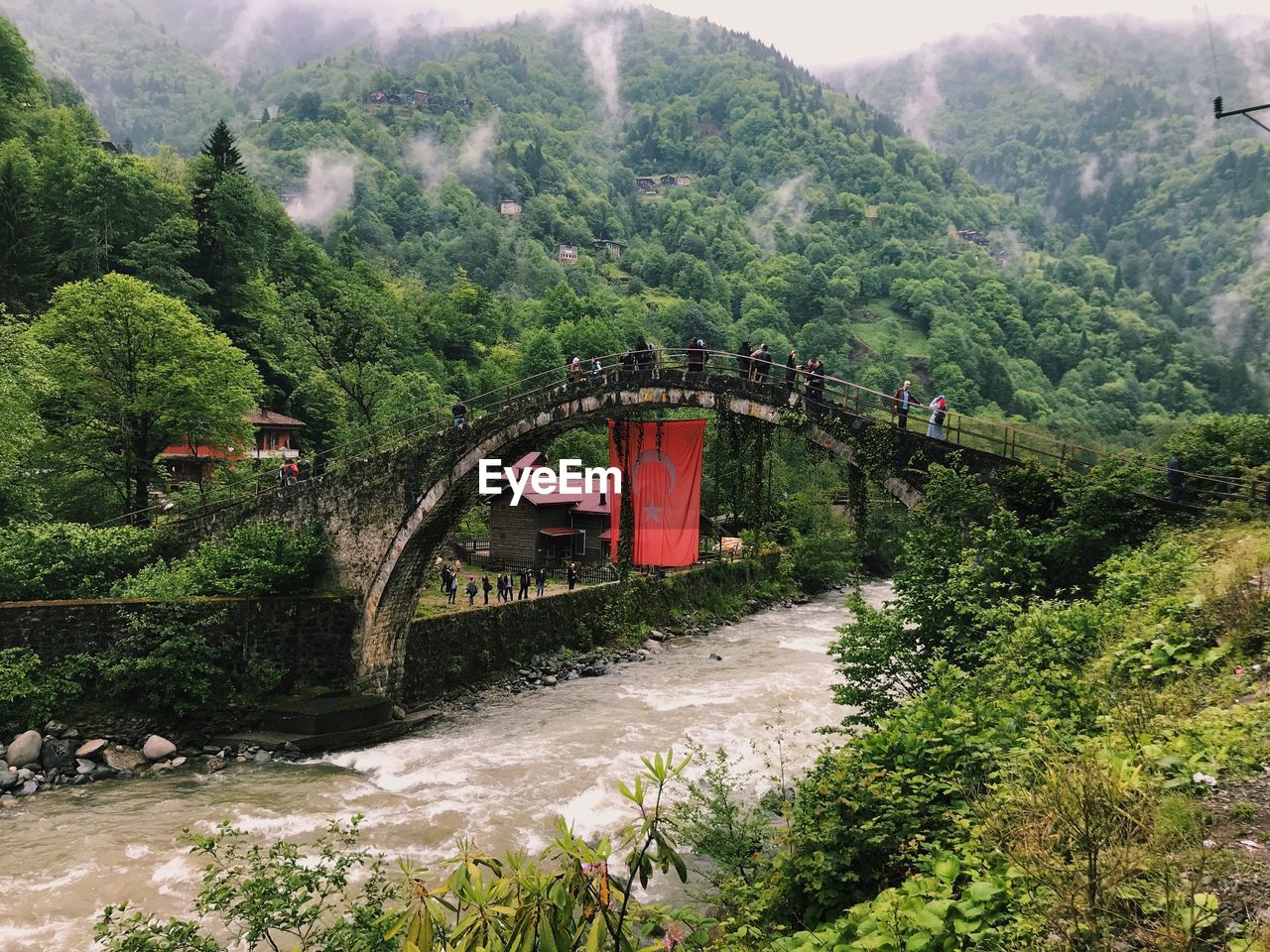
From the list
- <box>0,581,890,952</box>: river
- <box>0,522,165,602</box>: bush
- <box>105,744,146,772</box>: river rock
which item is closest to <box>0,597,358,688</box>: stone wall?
<box>0,522,165,602</box>: bush

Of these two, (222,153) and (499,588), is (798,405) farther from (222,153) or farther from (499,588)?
(222,153)

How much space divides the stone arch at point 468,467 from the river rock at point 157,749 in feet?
16.4

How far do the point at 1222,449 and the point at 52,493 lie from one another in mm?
32206

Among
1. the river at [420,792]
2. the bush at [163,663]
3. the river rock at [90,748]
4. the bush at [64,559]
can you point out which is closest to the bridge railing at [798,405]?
the bush at [64,559]

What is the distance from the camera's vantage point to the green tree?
82.9 ft

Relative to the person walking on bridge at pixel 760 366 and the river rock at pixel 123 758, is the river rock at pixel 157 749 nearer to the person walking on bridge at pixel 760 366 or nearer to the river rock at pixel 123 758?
the river rock at pixel 123 758

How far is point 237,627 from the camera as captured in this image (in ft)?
67.3

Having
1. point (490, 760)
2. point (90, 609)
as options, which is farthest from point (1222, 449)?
point (90, 609)

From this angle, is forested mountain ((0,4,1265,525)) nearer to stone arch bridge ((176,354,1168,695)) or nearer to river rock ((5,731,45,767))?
stone arch bridge ((176,354,1168,695))

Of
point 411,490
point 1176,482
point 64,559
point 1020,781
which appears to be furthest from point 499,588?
point 1020,781

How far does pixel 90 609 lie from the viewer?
18781 mm

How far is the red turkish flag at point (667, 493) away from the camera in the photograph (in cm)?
2098

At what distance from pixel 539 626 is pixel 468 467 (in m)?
8.75

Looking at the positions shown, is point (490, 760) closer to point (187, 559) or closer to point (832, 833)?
point (187, 559)
